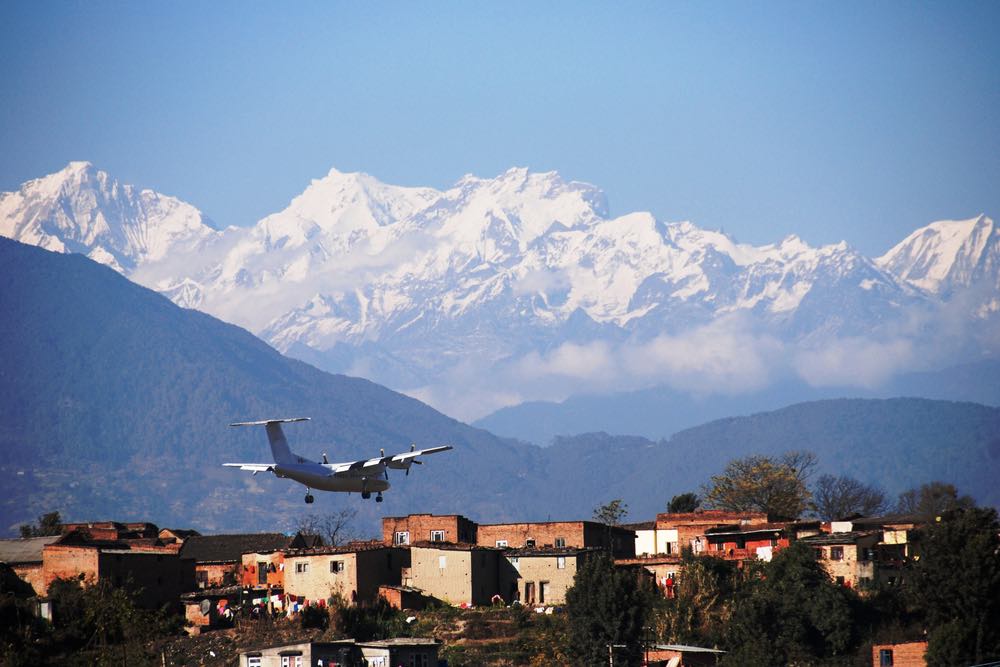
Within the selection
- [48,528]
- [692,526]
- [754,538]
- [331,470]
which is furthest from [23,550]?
[754,538]

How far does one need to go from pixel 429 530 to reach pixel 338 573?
17129 mm

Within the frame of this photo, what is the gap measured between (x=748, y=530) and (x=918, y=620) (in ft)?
65.1

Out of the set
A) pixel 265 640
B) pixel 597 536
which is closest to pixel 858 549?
pixel 597 536

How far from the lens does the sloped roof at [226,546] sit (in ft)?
403

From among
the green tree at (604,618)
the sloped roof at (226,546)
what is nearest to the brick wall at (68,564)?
the sloped roof at (226,546)

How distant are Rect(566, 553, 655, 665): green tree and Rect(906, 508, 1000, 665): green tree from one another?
49.8 ft

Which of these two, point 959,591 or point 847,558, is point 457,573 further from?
point 959,591

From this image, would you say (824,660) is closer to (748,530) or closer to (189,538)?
(748,530)

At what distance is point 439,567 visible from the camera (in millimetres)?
105125

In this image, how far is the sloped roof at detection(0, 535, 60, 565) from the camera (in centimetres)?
10850

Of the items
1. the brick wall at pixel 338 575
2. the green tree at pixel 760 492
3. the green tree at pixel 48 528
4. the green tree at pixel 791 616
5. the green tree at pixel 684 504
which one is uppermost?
the green tree at pixel 760 492

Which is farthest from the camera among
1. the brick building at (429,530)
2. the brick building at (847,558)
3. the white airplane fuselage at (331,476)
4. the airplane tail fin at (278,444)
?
the brick building at (429,530)

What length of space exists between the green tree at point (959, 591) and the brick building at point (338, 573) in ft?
103

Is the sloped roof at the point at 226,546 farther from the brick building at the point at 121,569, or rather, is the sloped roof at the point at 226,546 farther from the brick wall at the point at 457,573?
the brick wall at the point at 457,573
